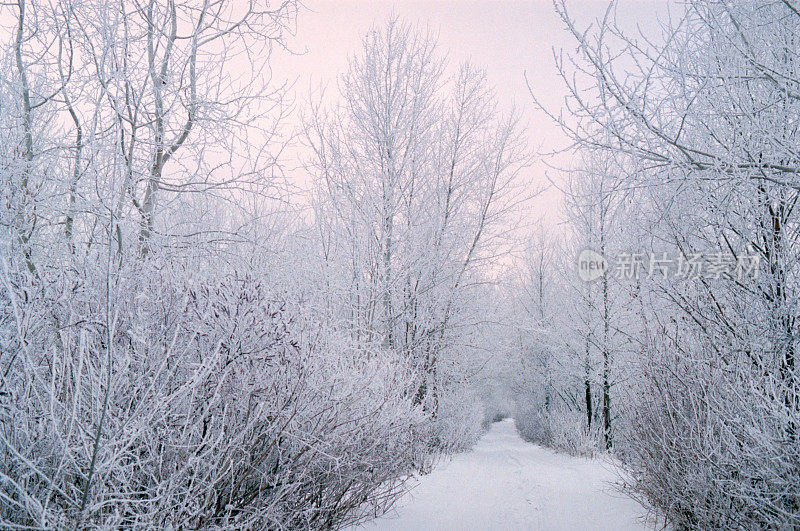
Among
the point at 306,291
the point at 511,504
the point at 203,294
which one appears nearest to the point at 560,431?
the point at 511,504

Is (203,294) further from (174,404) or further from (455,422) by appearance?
(455,422)

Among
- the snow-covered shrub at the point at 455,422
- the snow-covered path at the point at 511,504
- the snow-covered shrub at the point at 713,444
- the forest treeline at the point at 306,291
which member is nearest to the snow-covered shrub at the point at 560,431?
the snow-covered shrub at the point at 455,422

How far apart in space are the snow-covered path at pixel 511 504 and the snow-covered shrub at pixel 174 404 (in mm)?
1647

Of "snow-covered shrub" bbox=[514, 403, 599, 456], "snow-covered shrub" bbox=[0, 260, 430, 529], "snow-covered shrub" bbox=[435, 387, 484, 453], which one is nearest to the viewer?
"snow-covered shrub" bbox=[0, 260, 430, 529]

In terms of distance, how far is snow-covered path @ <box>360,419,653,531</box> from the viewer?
4.59 m

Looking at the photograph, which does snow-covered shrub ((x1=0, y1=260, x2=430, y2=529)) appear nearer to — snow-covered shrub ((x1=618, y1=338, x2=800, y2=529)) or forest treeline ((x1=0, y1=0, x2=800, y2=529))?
forest treeline ((x1=0, y1=0, x2=800, y2=529))

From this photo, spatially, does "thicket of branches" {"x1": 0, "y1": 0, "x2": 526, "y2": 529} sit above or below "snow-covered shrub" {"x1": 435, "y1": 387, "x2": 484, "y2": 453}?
above

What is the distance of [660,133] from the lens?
304cm

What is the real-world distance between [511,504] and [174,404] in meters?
4.62

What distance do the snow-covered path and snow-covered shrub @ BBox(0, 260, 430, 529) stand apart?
1647 mm

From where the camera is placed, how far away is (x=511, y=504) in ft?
18.2

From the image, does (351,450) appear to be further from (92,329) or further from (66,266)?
(66,266)

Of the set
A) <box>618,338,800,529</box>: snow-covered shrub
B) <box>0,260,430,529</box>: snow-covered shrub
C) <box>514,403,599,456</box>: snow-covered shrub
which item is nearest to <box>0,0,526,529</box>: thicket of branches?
<box>0,260,430,529</box>: snow-covered shrub

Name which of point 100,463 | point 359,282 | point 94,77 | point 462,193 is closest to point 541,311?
point 462,193
